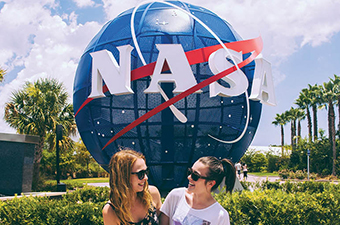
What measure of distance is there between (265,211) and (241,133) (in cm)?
302

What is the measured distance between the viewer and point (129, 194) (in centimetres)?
288

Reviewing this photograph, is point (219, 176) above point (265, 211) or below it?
above

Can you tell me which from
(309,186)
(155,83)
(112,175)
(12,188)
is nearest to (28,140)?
(12,188)

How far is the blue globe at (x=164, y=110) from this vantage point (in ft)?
26.1

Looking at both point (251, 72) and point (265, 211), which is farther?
point (251, 72)

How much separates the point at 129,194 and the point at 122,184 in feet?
0.35

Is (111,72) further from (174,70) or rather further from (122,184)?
(122,184)

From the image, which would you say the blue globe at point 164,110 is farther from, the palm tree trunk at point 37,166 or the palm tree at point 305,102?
the palm tree at point 305,102

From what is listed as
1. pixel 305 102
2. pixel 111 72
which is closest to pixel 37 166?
pixel 111 72

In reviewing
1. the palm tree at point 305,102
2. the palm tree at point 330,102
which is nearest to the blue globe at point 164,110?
the palm tree at point 330,102

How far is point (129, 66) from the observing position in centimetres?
782

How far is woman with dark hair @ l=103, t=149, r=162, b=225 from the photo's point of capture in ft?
9.19

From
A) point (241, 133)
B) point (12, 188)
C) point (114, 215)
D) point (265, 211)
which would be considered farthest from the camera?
point (12, 188)

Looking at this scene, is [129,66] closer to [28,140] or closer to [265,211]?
[265,211]
